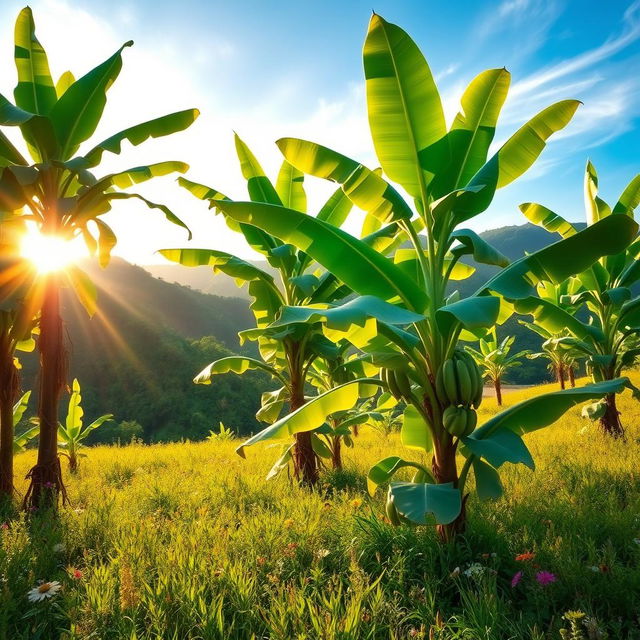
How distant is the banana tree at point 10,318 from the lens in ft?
13.0

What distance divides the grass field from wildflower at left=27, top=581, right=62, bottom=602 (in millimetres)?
55

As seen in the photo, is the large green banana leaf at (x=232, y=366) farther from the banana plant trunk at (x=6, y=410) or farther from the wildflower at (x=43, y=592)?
the wildflower at (x=43, y=592)

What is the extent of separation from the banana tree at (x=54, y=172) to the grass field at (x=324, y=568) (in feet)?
3.24

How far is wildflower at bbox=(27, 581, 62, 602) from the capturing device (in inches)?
89.2

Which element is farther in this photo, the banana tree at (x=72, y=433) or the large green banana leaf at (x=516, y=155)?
the banana tree at (x=72, y=433)

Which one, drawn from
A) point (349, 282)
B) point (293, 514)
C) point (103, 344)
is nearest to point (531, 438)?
point (293, 514)

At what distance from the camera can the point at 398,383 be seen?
2.89 metres

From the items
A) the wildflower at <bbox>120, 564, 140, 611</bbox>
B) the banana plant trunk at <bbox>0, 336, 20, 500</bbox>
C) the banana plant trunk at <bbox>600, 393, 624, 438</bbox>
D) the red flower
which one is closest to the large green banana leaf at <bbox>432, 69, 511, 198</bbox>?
the red flower

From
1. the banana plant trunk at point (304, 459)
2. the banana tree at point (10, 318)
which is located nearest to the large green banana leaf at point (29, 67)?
the banana tree at point (10, 318)

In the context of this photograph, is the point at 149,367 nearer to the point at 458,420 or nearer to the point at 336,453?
the point at 336,453

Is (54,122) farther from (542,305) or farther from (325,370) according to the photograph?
Result: (542,305)

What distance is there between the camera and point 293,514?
11.3ft

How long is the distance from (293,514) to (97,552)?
1414 millimetres

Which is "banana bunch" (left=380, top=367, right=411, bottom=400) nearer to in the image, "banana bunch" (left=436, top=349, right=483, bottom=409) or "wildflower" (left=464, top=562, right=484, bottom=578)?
"banana bunch" (left=436, top=349, right=483, bottom=409)
